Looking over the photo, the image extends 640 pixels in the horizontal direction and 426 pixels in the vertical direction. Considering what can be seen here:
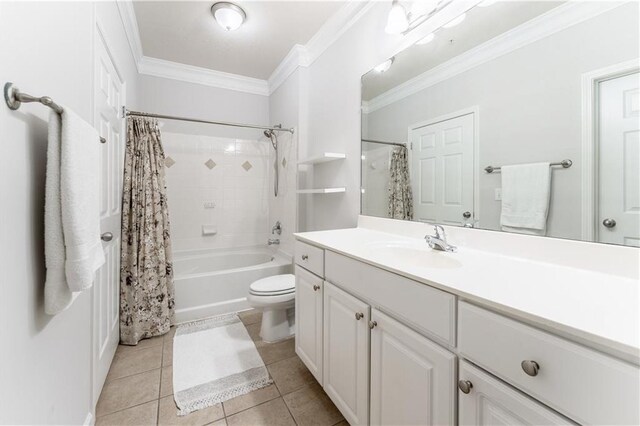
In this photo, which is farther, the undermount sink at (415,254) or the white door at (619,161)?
the undermount sink at (415,254)

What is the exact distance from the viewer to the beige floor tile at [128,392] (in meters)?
1.37

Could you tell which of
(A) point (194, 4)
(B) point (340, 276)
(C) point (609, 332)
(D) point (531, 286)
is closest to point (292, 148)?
(A) point (194, 4)

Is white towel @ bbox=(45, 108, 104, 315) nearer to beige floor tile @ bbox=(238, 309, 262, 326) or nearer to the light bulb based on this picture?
the light bulb

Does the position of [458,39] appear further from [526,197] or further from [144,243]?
[144,243]

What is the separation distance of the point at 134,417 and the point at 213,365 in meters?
0.46

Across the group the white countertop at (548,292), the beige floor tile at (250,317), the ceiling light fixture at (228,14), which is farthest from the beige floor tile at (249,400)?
the ceiling light fixture at (228,14)

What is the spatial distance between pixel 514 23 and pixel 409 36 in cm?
57

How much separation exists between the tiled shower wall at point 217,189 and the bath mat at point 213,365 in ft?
3.58

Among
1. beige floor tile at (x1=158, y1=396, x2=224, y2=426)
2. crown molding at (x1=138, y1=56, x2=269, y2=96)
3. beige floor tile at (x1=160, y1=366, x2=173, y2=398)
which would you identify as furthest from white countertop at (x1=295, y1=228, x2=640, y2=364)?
crown molding at (x1=138, y1=56, x2=269, y2=96)

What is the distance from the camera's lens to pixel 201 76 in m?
2.92

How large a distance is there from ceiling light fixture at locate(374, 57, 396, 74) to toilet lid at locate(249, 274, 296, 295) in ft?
5.19

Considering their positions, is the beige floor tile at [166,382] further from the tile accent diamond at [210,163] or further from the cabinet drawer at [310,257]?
the tile accent diamond at [210,163]

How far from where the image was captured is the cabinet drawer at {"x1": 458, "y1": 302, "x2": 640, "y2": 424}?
17.7 inches

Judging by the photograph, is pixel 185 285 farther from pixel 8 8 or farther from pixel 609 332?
pixel 609 332
